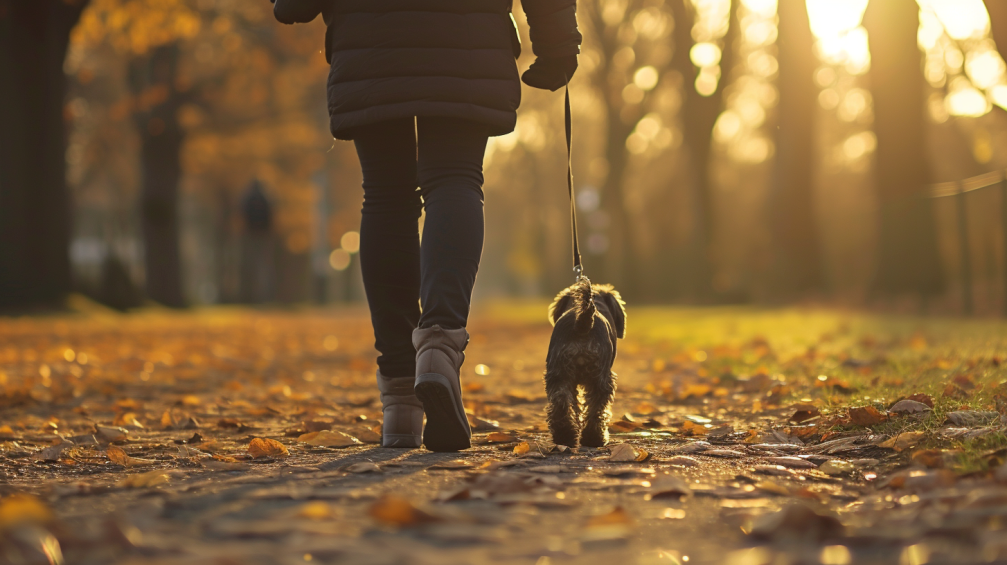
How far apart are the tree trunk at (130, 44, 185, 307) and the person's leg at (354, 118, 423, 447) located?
65.7 feet

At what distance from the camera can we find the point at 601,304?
149 inches

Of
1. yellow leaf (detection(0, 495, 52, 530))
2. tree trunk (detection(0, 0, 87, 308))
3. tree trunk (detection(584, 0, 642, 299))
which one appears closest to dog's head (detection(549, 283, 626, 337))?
yellow leaf (detection(0, 495, 52, 530))

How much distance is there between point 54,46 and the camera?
48.4 ft

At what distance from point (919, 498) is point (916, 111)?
44.8 ft

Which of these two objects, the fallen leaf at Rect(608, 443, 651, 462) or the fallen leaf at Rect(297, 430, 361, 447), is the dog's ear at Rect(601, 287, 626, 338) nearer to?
the fallen leaf at Rect(608, 443, 651, 462)

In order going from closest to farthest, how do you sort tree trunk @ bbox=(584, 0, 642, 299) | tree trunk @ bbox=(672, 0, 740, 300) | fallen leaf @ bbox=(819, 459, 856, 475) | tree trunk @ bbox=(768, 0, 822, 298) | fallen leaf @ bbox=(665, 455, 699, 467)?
fallen leaf @ bbox=(819, 459, 856, 475) → fallen leaf @ bbox=(665, 455, 699, 467) → tree trunk @ bbox=(768, 0, 822, 298) → tree trunk @ bbox=(672, 0, 740, 300) → tree trunk @ bbox=(584, 0, 642, 299)

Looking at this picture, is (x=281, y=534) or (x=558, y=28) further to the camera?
(x=558, y=28)

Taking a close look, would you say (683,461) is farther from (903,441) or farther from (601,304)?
(601,304)

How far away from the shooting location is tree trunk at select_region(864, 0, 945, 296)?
13.6 metres

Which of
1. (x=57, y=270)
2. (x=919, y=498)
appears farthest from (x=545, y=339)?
(x=919, y=498)

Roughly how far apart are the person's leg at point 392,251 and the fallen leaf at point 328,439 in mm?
240

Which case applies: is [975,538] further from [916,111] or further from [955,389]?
[916,111]

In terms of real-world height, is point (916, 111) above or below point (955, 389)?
above

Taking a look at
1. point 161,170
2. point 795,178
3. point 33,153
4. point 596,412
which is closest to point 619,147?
point 795,178
